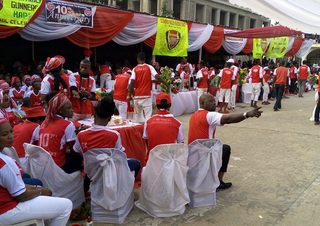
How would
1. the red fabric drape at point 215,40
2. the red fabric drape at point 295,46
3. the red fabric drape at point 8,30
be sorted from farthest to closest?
1. the red fabric drape at point 295,46
2. the red fabric drape at point 215,40
3. the red fabric drape at point 8,30

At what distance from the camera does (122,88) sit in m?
6.88

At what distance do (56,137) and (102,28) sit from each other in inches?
273

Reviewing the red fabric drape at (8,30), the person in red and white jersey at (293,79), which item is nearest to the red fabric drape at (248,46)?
the person in red and white jersey at (293,79)

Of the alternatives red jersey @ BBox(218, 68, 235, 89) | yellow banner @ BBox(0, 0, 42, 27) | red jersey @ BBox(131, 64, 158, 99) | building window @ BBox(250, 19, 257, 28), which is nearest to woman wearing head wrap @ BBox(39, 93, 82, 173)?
red jersey @ BBox(131, 64, 158, 99)

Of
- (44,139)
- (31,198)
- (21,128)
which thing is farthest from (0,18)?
(31,198)

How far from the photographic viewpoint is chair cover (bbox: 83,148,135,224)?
2869mm

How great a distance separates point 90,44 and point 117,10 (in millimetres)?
1515

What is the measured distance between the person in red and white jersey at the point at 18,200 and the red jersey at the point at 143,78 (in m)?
4.21

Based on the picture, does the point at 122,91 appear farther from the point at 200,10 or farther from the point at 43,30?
the point at 200,10

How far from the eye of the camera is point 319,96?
7594mm

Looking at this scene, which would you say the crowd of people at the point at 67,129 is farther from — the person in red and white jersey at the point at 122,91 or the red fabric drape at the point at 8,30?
the red fabric drape at the point at 8,30

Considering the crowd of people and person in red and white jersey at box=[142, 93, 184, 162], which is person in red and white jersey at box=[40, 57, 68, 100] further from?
person in red and white jersey at box=[142, 93, 184, 162]

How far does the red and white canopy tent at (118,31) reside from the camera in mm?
7773

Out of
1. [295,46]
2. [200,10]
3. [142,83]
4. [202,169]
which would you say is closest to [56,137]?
[202,169]
